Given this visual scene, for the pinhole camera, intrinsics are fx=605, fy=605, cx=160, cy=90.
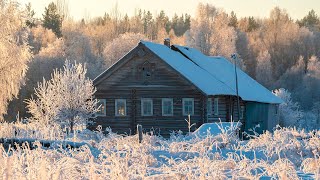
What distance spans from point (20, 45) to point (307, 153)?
16876mm

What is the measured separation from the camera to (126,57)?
33.5 metres

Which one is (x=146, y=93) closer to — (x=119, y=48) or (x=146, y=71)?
(x=146, y=71)

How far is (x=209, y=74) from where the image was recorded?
37125 mm

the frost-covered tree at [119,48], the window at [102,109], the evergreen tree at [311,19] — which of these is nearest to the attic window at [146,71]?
the window at [102,109]

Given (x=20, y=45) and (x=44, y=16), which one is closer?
(x=20, y=45)

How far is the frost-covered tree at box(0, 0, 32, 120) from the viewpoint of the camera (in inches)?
1053

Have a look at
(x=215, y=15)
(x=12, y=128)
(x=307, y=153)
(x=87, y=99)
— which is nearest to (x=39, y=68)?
(x=215, y=15)

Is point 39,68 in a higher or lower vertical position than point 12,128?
higher

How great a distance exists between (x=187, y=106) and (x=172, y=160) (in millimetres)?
23218

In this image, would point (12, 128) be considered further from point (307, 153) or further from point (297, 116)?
point (297, 116)

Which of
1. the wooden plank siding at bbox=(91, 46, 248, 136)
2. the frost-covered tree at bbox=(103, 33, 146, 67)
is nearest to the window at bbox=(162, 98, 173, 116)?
the wooden plank siding at bbox=(91, 46, 248, 136)

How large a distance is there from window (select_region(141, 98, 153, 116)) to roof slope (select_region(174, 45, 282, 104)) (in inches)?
213

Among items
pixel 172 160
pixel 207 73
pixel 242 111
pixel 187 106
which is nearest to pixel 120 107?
pixel 187 106

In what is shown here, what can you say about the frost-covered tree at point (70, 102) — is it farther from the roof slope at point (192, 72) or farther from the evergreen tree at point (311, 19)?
the evergreen tree at point (311, 19)
